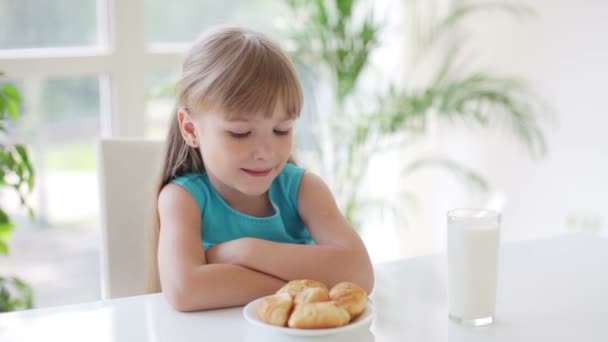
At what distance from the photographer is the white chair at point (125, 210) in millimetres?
1563

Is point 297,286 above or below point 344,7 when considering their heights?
below

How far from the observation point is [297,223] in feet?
4.93

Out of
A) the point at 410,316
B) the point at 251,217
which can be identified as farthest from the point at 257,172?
the point at 410,316

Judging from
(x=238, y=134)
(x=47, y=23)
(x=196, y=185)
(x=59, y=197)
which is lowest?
(x=59, y=197)

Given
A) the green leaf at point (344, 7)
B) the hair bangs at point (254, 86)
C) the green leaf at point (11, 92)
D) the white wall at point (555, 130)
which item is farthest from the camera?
the white wall at point (555, 130)

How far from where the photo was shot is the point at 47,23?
2488mm

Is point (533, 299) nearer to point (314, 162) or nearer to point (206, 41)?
point (206, 41)

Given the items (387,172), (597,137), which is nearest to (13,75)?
(387,172)

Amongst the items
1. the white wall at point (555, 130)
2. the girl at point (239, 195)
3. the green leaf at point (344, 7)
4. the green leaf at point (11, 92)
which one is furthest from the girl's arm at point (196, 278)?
the white wall at point (555, 130)

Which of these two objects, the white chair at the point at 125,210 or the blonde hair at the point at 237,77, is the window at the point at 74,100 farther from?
the blonde hair at the point at 237,77

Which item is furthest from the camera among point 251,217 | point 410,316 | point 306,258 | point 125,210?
point 125,210

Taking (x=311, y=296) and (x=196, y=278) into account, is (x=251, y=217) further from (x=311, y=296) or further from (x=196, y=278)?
(x=311, y=296)

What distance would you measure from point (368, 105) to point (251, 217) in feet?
5.29

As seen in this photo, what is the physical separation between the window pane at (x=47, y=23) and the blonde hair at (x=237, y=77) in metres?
1.24
